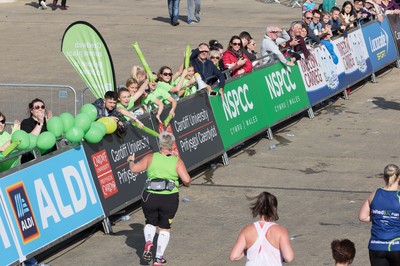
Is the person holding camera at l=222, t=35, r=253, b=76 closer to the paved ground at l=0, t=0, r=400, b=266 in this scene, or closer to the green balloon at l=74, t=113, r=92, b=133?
the paved ground at l=0, t=0, r=400, b=266

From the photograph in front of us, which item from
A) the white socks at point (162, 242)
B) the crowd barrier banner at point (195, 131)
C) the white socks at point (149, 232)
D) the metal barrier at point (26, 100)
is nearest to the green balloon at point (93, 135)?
the white socks at point (149, 232)

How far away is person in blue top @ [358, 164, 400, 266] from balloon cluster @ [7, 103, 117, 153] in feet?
14.3

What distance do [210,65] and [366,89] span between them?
722 cm

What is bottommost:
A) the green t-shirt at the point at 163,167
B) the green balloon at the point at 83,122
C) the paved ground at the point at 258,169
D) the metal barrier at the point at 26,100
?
the paved ground at the point at 258,169

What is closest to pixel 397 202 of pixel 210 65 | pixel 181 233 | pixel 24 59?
pixel 181 233

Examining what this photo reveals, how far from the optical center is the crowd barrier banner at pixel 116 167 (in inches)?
522

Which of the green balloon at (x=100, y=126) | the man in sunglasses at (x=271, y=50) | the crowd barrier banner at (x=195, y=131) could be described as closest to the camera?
the green balloon at (x=100, y=126)

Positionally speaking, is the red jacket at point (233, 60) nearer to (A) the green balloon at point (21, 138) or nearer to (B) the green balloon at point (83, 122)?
(B) the green balloon at point (83, 122)

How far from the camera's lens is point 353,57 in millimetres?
22359

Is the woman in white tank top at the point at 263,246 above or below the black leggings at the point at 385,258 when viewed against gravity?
Answer: above

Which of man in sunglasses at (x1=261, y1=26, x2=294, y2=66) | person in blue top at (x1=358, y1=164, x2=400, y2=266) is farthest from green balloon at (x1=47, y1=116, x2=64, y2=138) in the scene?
man in sunglasses at (x1=261, y1=26, x2=294, y2=66)

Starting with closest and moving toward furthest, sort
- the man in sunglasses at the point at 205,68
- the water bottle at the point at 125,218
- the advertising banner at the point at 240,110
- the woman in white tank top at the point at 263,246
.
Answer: the woman in white tank top at the point at 263,246 < the water bottle at the point at 125,218 < the man in sunglasses at the point at 205,68 < the advertising banner at the point at 240,110

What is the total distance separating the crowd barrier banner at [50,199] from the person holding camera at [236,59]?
515cm

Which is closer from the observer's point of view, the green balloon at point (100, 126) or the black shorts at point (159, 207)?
the black shorts at point (159, 207)
